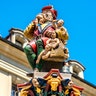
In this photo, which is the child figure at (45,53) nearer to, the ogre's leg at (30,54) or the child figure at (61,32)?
the ogre's leg at (30,54)

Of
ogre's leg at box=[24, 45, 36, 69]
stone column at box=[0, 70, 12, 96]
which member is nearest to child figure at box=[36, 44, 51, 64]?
ogre's leg at box=[24, 45, 36, 69]

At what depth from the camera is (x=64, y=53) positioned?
25.8 ft

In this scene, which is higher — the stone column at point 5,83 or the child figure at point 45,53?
the stone column at point 5,83

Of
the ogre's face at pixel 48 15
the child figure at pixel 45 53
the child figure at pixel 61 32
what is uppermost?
the ogre's face at pixel 48 15

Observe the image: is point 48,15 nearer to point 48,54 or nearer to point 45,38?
point 45,38

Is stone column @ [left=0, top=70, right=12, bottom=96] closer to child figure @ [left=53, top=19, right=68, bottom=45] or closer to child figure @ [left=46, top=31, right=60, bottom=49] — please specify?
child figure @ [left=53, top=19, right=68, bottom=45]

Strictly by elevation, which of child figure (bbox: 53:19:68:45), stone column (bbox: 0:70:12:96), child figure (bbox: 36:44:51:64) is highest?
stone column (bbox: 0:70:12:96)

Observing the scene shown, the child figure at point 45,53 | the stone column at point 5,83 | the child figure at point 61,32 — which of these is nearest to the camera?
the child figure at point 45,53

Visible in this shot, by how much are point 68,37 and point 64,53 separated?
0.38 m

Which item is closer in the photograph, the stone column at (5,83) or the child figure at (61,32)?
the child figure at (61,32)

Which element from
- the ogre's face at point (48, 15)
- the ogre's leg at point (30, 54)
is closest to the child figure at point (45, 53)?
the ogre's leg at point (30, 54)

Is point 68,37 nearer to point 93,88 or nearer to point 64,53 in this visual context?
point 64,53

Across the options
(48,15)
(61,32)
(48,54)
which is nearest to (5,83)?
(48,15)

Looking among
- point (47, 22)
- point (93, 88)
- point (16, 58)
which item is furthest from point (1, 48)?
point (47, 22)
